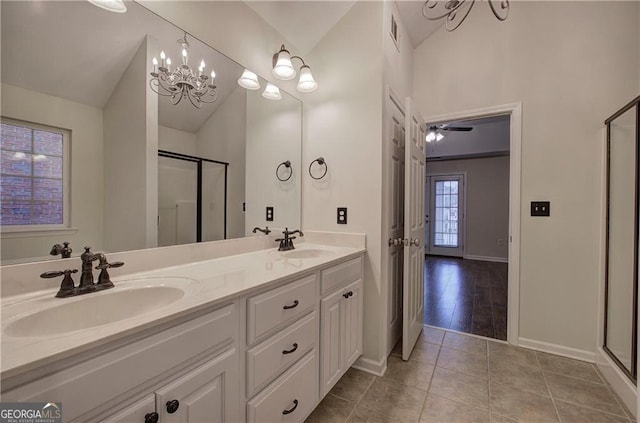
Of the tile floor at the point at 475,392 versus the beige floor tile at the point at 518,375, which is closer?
the tile floor at the point at 475,392

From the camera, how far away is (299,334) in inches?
50.4

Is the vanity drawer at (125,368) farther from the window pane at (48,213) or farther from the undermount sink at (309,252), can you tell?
the undermount sink at (309,252)

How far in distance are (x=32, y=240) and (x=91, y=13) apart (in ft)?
3.10

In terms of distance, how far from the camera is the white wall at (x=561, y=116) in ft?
6.61

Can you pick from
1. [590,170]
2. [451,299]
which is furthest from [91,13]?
[451,299]

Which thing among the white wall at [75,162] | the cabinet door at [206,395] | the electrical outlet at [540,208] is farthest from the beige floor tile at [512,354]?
the white wall at [75,162]

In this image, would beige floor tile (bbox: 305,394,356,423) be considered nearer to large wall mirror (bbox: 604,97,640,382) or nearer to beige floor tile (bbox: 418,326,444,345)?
beige floor tile (bbox: 418,326,444,345)

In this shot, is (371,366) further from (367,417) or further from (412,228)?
(412,228)

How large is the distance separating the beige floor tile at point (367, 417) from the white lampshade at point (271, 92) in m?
2.15

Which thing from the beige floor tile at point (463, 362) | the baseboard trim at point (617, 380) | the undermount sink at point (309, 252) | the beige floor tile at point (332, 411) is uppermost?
the undermount sink at point (309, 252)

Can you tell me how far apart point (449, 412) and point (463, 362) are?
0.61 m

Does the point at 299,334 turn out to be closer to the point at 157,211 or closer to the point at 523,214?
the point at 157,211

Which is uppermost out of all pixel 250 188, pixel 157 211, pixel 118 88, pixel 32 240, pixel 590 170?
pixel 118 88

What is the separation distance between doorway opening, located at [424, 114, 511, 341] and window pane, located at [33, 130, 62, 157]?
3992 mm
